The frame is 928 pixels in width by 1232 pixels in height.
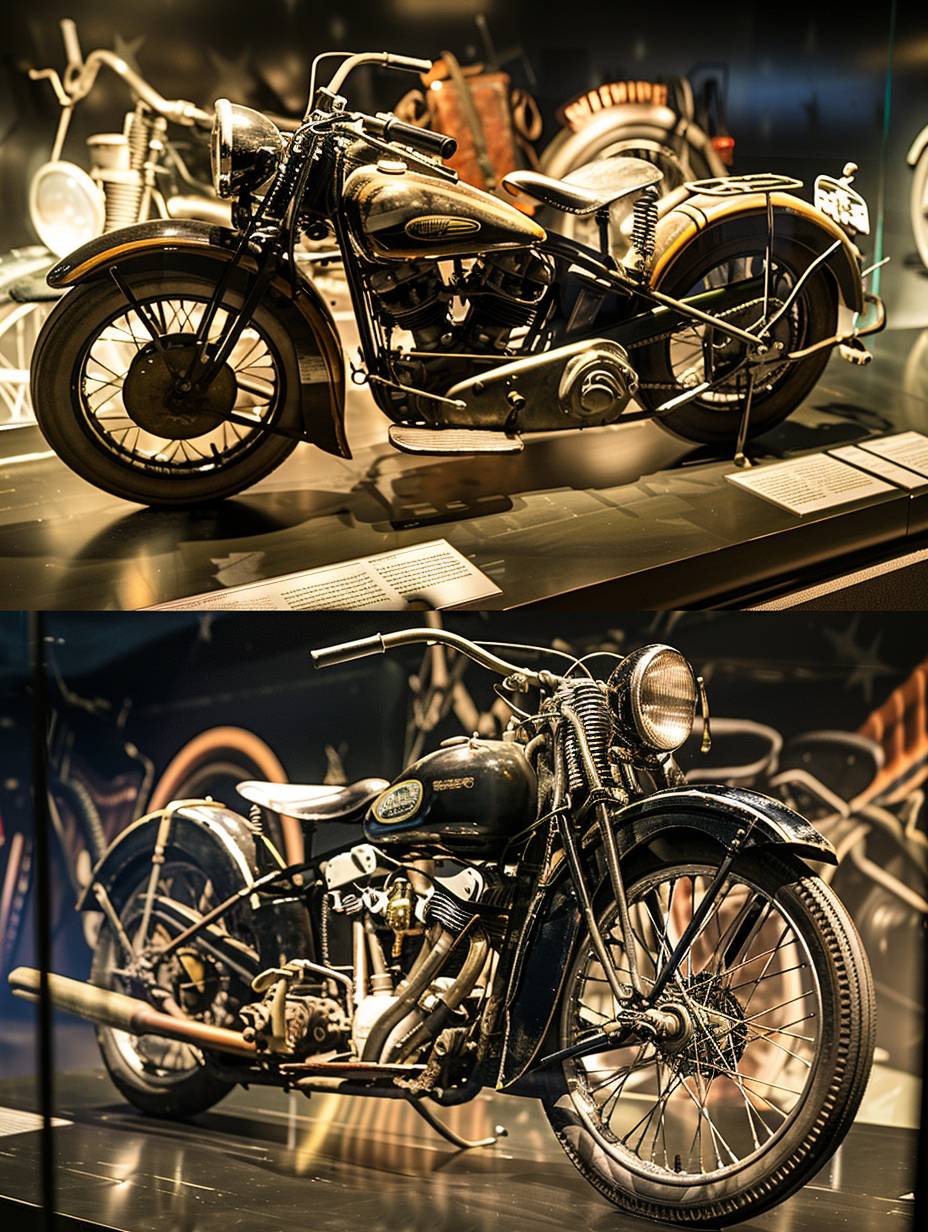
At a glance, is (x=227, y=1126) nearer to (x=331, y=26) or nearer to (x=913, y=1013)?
(x=913, y=1013)

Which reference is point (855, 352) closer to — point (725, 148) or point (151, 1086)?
point (725, 148)

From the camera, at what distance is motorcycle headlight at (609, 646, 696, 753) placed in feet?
7.27

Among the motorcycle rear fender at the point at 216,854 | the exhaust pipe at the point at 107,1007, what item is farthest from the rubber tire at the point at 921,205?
the exhaust pipe at the point at 107,1007

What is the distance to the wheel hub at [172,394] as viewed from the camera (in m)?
2.61

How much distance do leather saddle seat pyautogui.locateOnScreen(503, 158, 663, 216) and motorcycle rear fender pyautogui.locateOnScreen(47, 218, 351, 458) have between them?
0.53 meters

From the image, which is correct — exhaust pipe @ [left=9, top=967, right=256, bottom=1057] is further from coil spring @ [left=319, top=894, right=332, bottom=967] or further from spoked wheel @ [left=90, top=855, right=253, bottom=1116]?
coil spring @ [left=319, top=894, right=332, bottom=967]

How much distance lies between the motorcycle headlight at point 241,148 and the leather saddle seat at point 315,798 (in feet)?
3.83

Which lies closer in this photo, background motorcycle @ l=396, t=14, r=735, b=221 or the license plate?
background motorcycle @ l=396, t=14, r=735, b=221

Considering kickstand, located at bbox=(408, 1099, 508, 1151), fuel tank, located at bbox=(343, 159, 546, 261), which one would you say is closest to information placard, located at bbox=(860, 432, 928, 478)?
fuel tank, located at bbox=(343, 159, 546, 261)

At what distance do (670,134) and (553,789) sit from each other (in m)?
1.55

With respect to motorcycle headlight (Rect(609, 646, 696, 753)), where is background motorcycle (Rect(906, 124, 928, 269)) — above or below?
above

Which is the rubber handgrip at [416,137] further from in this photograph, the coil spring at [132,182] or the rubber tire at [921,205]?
the rubber tire at [921,205]

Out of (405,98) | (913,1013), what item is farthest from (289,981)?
Answer: (405,98)

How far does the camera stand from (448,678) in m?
2.41
